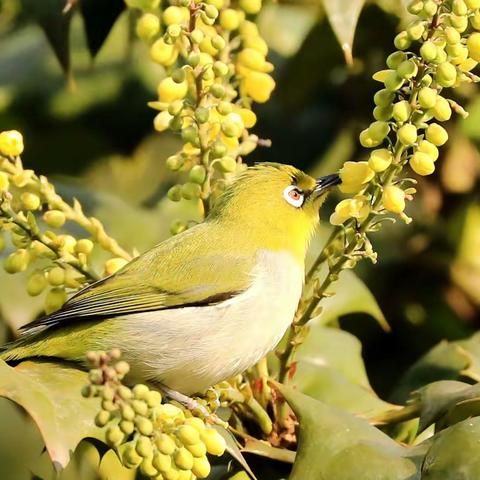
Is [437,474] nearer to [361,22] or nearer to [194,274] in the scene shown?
[194,274]

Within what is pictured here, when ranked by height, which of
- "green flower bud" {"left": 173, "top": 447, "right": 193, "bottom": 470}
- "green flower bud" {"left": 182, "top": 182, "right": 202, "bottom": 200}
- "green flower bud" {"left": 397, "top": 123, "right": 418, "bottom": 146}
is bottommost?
"green flower bud" {"left": 173, "top": 447, "right": 193, "bottom": 470}

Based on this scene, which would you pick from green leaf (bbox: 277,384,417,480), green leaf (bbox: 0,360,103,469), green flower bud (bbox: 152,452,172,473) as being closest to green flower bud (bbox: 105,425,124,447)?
green flower bud (bbox: 152,452,172,473)

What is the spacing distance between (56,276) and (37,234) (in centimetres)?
13

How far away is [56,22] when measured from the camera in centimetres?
301

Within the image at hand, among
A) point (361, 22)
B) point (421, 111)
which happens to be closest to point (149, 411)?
point (421, 111)

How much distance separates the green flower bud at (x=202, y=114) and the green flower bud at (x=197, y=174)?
0.14m

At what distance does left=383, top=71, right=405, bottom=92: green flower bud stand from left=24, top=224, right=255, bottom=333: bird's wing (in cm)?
85

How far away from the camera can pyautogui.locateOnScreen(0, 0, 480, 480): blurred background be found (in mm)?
3910

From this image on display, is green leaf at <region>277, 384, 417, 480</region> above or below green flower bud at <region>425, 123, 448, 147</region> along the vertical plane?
below

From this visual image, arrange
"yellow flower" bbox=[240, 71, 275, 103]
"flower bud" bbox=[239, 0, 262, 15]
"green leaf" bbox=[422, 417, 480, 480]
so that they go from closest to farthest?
"green leaf" bbox=[422, 417, 480, 480] < "flower bud" bbox=[239, 0, 262, 15] < "yellow flower" bbox=[240, 71, 275, 103]

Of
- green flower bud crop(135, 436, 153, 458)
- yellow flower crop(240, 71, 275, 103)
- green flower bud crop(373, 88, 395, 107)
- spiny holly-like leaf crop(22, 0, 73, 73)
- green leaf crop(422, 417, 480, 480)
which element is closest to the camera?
green flower bud crop(135, 436, 153, 458)

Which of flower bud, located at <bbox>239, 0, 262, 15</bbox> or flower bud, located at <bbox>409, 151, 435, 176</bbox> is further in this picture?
flower bud, located at <bbox>239, 0, 262, 15</bbox>

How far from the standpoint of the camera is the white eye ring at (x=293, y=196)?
3127 mm

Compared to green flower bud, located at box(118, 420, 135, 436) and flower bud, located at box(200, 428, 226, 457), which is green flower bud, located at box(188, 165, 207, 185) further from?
green flower bud, located at box(118, 420, 135, 436)
